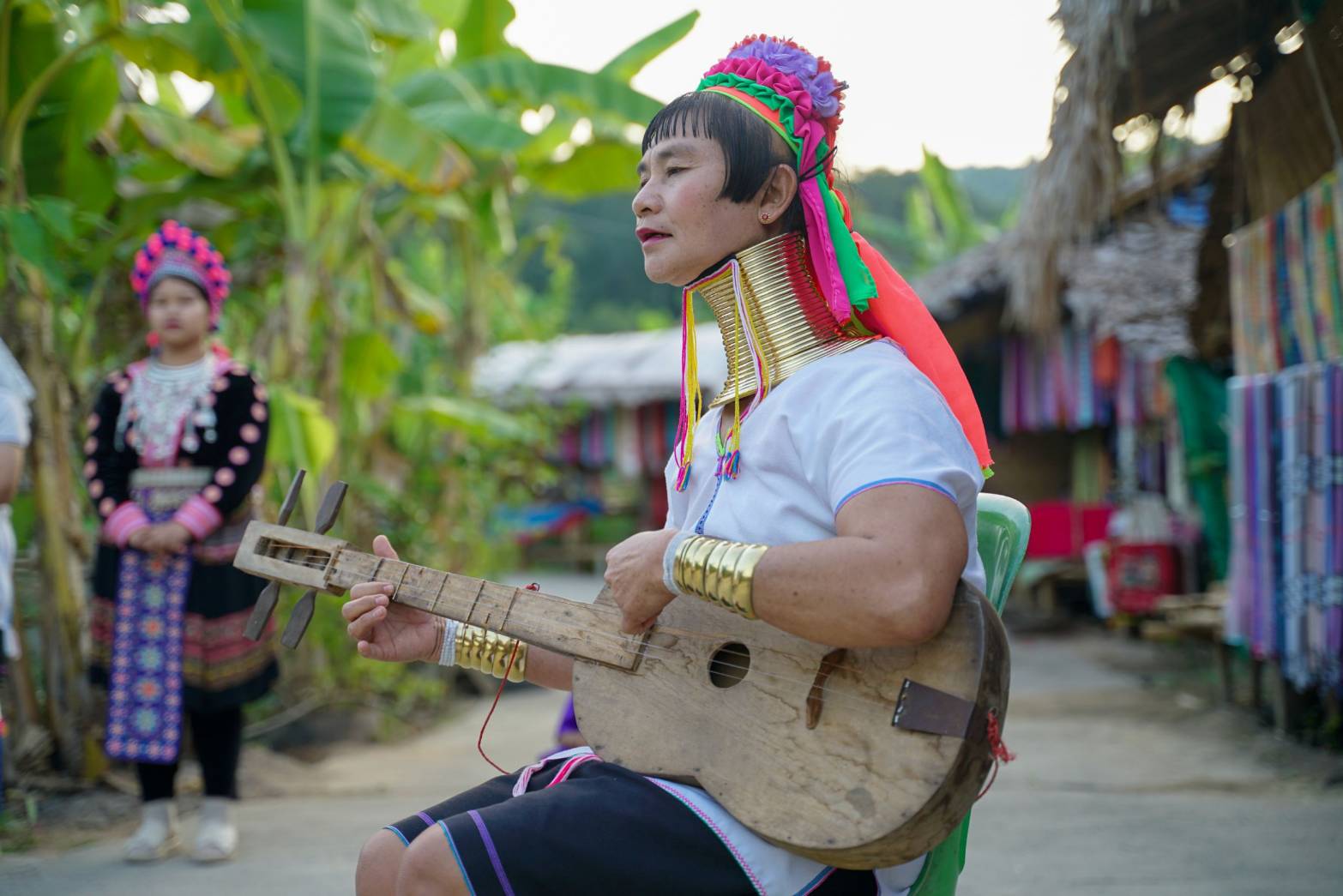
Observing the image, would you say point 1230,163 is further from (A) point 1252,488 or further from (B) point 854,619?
(B) point 854,619

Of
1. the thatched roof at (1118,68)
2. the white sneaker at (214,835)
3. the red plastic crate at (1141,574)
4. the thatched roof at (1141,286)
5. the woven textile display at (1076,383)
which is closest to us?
the white sneaker at (214,835)

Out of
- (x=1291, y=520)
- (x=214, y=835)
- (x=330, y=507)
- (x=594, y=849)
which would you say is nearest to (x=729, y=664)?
(x=594, y=849)

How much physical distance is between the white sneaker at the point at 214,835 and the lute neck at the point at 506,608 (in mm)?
2157

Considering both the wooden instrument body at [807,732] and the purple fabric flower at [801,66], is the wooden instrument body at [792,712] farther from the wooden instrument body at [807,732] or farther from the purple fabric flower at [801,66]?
the purple fabric flower at [801,66]

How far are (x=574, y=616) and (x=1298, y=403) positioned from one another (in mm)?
4121

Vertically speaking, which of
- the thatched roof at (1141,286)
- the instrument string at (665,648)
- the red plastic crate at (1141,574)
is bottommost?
the red plastic crate at (1141,574)

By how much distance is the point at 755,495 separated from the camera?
1.68 meters

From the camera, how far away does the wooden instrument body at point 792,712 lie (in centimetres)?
144

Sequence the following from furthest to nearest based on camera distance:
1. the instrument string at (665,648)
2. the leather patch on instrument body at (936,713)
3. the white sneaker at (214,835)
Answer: the white sneaker at (214,835) < the instrument string at (665,648) < the leather patch on instrument body at (936,713)

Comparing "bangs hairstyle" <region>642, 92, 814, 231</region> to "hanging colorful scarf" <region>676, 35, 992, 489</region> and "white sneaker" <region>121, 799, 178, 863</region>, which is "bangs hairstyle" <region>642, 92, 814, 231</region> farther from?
"white sneaker" <region>121, 799, 178, 863</region>

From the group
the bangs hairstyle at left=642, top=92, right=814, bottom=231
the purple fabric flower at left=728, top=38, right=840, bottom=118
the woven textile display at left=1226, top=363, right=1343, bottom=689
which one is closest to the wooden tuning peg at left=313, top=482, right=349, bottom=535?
the bangs hairstyle at left=642, top=92, right=814, bottom=231

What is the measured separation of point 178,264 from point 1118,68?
3707 millimetres

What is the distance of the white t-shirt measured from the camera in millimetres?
1482

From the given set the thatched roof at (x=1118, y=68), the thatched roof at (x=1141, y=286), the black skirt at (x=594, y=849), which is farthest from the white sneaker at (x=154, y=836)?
the thatched roof at (x=1141, y=286)
